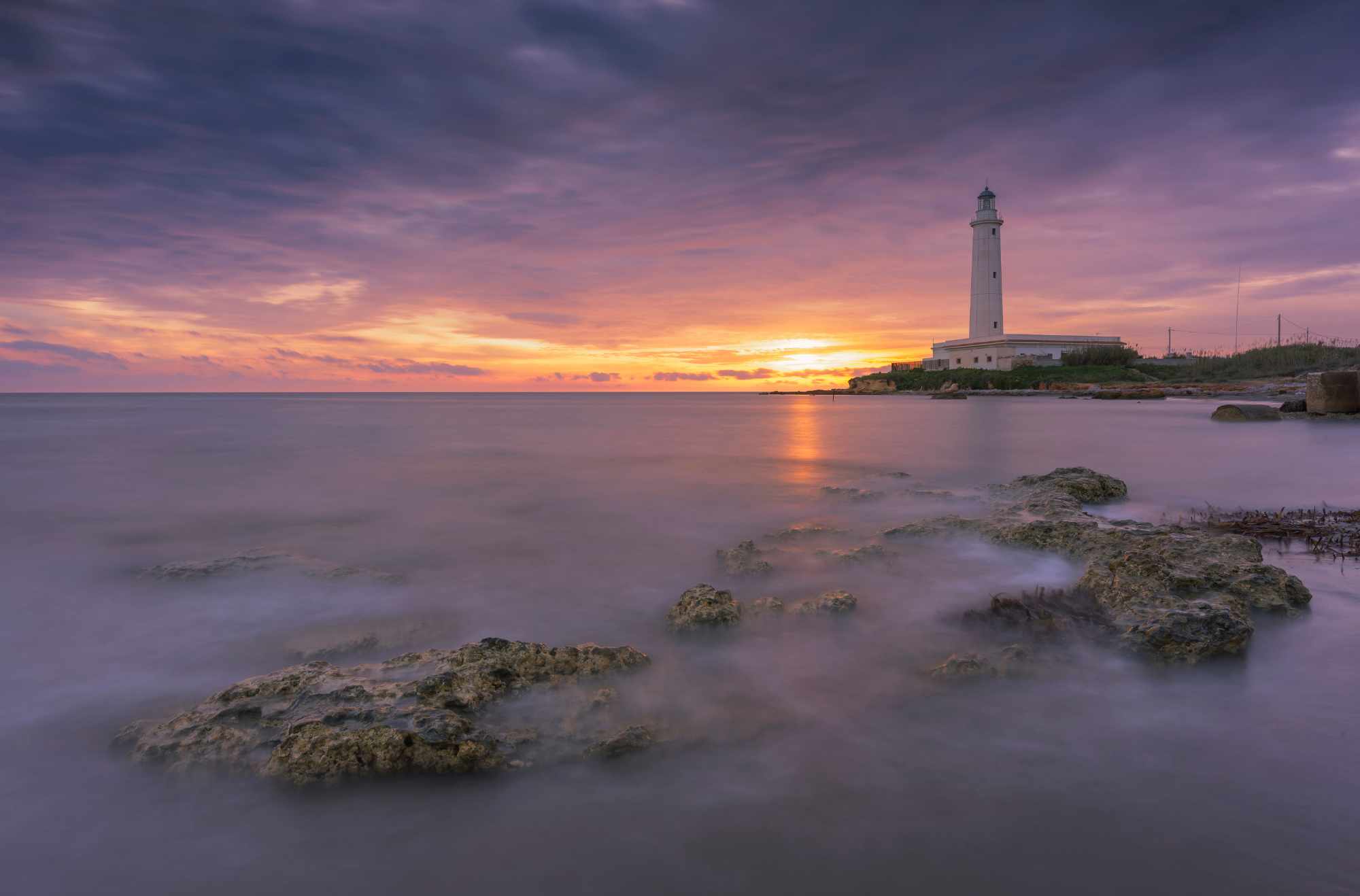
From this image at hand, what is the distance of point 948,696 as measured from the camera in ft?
10.4

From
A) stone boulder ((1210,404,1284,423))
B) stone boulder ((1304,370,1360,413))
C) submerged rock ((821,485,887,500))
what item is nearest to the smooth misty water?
submerged rock ((821,485,887,500))

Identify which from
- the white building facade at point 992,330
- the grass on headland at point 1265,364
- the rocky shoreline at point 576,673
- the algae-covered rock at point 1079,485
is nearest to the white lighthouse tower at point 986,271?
the white building facade at point 992,330

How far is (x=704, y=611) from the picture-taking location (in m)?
4.14

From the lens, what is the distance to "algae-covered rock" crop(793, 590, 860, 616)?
4.30 meters

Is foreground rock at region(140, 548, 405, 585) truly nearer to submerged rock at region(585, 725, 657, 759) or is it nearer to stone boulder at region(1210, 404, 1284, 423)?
submerged rock at region(585, 725, 657, 759)

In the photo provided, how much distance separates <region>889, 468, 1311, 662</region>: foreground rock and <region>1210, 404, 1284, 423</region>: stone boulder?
18.2 metres

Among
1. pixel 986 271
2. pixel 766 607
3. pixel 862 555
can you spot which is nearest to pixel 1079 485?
pixel 862 555

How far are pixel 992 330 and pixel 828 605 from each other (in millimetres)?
66997

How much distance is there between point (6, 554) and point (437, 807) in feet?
22.2

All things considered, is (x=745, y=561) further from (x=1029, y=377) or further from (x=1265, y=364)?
(x=1029, y=377)

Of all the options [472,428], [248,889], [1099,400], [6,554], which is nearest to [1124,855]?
[248,889]

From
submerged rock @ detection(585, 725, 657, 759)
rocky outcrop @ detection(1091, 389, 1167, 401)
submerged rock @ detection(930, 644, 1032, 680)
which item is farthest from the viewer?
rocky outcrop @ detection(1091, 389, 1167, 401)

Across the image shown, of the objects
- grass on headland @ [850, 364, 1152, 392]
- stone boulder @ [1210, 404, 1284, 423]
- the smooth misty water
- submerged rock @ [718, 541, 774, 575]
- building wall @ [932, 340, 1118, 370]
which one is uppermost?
building wall @ [932, 340, 1118, 370]

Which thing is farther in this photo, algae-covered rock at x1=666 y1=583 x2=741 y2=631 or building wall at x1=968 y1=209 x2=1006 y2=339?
building wall at x1=968 y1=209 x2=1006 y2=339
